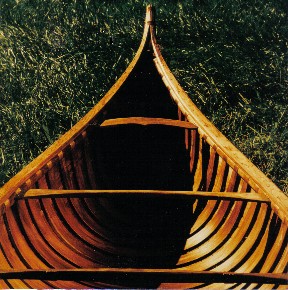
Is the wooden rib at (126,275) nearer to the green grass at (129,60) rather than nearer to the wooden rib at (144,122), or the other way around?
the wooden rib at (144,122)

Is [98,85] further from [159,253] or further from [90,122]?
[159,253]

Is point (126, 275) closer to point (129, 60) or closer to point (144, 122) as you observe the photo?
point (144, 122)

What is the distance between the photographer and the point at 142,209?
2.60 meters

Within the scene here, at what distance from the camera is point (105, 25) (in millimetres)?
4445

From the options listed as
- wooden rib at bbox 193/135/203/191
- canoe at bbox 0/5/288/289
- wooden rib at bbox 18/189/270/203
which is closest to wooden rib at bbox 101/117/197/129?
canoe at bbox 0/5/288/289

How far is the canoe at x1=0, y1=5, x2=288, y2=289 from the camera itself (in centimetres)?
185

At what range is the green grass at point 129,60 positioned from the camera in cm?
350

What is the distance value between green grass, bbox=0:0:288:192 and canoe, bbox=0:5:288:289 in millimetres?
758

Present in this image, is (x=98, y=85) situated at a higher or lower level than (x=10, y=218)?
higher

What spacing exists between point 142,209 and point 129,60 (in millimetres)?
1884

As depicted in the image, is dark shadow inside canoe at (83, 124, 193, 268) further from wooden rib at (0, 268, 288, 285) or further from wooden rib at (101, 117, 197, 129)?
wooden rib at (0, 268, 288, 285)

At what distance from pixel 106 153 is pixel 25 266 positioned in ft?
3.52

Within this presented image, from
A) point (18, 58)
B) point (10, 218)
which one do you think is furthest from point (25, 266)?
point (18, 58)

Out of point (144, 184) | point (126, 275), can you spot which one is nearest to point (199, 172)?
point (144, 184)
